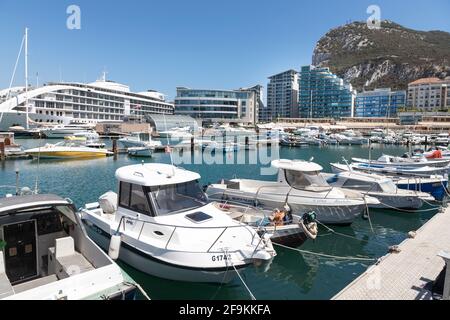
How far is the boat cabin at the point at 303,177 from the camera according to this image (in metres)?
16.7

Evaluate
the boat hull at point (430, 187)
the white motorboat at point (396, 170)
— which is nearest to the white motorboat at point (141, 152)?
the white motorboat at point (396, 170)

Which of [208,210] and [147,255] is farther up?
[208,210]

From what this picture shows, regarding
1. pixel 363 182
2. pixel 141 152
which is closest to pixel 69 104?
pixel 141 152

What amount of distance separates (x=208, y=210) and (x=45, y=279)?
5.11 m

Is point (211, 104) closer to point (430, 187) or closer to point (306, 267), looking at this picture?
point (430, 187)

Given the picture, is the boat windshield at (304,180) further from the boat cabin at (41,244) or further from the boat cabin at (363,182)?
the boat cabin at (41,244)

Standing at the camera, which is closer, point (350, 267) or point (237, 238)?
point (237, 238)

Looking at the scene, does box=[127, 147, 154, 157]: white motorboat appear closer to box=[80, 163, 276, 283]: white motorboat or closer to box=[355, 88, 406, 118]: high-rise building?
box=[80, 163, 276, 283]: white motorboat

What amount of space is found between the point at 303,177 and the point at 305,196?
1065 mm

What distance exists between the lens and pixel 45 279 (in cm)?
776

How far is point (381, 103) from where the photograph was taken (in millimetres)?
172000

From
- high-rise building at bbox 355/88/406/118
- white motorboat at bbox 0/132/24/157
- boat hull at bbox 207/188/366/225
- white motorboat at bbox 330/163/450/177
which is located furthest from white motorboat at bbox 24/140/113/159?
high-rise building at bbox 355/88/406/118
